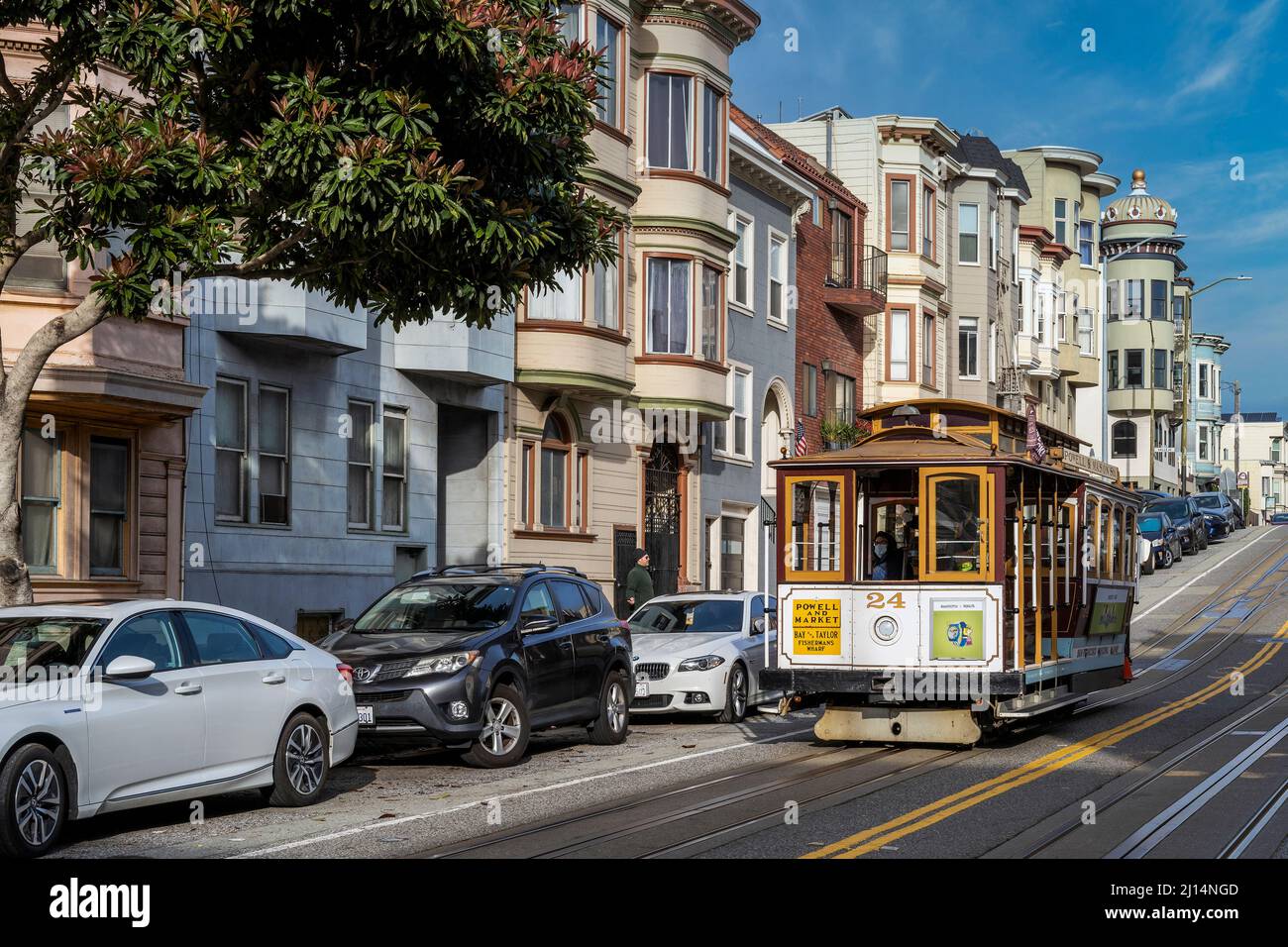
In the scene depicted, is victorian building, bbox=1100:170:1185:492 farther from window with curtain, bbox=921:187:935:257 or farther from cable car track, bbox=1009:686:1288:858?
cable car track, bbox=1009:686:1288:858

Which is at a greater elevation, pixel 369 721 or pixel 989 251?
pixel 989 251

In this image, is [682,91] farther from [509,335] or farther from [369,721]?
[369,721]

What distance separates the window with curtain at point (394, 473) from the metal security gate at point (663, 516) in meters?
7.94

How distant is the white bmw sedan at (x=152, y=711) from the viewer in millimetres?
10102

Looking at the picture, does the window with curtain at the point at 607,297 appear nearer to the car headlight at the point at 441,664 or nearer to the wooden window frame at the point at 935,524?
the wooden window frame at the point at 935,524

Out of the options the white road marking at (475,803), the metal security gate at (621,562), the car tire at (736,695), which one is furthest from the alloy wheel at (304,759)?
the metal security gate at (621,562)

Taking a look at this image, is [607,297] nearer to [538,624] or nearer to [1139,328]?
[538,624]

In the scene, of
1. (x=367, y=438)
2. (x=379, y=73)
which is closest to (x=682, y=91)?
(x=367, y=438)

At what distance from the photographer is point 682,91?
106ft

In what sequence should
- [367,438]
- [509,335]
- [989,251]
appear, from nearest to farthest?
[367,438]
[509,335]
[989,251]

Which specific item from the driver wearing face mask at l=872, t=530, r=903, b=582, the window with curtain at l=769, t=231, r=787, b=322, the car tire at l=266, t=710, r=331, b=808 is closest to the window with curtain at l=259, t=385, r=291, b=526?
the driver wearing face mask at l=872, t=530, r=903, b=582

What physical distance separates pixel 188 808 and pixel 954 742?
7182 millimetres

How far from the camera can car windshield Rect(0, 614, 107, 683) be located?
35.2 feet

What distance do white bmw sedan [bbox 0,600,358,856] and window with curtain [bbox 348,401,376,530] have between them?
38.6 ft
